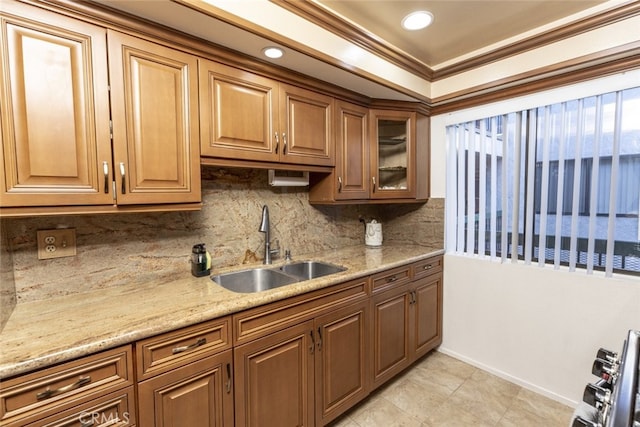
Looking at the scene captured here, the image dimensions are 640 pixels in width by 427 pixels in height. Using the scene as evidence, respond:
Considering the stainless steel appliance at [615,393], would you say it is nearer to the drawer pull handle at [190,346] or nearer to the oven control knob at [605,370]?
the oven control knob at [605,370]

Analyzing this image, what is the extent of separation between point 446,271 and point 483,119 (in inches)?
50.5

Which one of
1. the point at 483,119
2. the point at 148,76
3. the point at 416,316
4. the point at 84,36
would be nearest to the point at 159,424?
the point at 148,76

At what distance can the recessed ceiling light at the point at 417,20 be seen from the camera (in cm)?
169

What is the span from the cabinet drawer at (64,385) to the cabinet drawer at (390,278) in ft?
4.53

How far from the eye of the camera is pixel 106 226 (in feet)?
4.93

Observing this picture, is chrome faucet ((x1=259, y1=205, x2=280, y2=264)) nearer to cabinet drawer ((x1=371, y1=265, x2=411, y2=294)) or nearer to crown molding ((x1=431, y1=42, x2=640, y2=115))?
cabinet drawer ((x1=371, y1=265, x2=411, y2=294))

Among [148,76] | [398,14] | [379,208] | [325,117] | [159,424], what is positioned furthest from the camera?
[379,208]

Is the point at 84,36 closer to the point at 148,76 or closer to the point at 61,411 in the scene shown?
the point at 148,76

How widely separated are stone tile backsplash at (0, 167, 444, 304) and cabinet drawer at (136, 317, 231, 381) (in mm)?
597

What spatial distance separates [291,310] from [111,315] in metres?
0.77

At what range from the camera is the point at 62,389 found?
0.92 metres

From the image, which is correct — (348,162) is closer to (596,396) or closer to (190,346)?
(190,346)

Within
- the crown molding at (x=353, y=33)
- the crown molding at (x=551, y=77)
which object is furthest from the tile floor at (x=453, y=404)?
the crown molding at (x=353, y=33)

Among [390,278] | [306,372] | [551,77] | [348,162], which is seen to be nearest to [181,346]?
[306,372]
